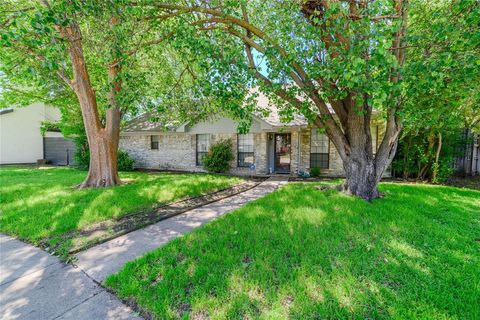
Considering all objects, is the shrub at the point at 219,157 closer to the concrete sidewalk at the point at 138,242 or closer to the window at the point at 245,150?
the window at the point at 245,150

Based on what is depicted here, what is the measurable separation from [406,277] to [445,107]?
16.7ft

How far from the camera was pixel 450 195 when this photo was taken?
6.87 meters

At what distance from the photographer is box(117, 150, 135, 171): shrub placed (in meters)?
14.2

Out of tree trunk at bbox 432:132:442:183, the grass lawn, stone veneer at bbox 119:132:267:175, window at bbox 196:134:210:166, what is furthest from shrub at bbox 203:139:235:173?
tree trunk at bbox 432:132:442:183

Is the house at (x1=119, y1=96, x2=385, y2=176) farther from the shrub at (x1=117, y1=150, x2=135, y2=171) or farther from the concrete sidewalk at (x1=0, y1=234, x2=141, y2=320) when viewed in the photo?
the concrete sidewalk at (x1=0, y1=234, x2=141, y2=320)

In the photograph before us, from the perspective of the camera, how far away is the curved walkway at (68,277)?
243cm

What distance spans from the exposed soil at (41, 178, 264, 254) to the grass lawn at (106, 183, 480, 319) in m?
1.37

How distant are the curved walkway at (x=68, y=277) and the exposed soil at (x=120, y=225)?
0.17 metres

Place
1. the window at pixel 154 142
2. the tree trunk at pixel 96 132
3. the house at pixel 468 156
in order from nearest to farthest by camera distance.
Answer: the tree trunk at pixel 96 132
the house at pixel 468 156
the window at pixel 154 142

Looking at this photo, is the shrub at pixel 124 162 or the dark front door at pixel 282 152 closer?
the dark front door at pixel 282 152

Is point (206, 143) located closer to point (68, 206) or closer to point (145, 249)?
point (68, 206)

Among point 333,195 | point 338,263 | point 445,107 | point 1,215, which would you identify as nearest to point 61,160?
point 1,215

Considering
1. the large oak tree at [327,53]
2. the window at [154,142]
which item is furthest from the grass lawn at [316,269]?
the window at [154,142]

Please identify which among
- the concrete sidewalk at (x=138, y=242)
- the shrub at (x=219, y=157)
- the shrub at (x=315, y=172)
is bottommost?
the concrete sidewalk at (x=138, y=242)
